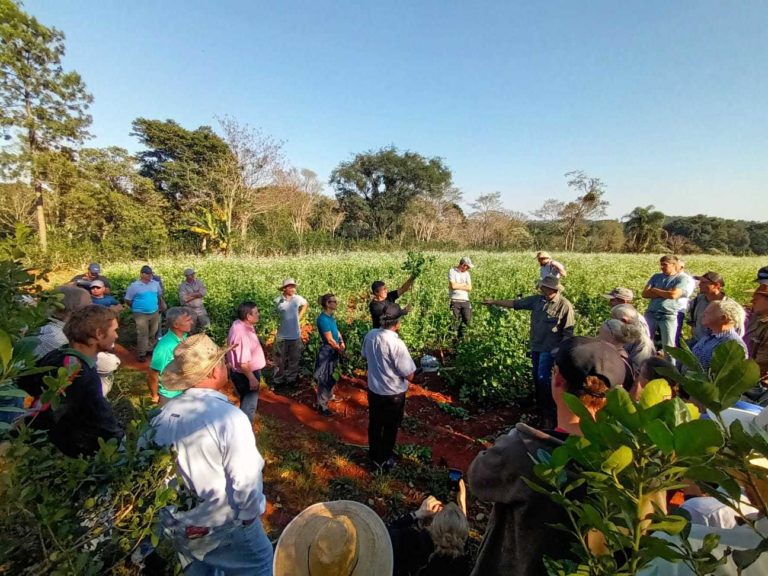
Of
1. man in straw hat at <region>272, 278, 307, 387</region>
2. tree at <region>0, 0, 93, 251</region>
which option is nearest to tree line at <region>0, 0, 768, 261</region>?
tree at <region>0, 0, 93, 251</region>

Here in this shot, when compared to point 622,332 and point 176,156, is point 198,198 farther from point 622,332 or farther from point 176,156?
point 622,332

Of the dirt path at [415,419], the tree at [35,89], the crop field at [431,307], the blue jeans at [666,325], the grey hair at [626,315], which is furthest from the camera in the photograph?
the tree at [35,89]

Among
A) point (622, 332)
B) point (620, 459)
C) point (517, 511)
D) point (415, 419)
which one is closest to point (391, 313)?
point (622, 332)

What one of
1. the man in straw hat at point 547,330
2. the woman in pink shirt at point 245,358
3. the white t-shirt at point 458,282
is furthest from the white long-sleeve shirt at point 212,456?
the white t-shirt at point 458,282

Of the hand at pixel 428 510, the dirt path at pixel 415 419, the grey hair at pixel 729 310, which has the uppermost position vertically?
the grey hair at pixel 729 310

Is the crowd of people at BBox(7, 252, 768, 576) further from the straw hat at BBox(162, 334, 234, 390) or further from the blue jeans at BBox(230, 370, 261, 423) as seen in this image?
the blue jeans at BBox(230, 370, 261, 423)

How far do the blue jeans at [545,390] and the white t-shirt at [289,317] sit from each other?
159 inches

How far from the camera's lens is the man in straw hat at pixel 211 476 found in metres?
1.98

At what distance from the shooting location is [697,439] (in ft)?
2.01

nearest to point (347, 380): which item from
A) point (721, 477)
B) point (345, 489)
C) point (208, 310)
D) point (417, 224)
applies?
point (345, 489)

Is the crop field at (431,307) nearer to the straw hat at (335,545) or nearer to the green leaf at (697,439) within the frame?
the straw hat at (335,545)

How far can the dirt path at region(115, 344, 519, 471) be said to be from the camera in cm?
521

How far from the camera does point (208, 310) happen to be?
10.3m

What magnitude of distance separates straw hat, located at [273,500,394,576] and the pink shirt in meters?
2.99
